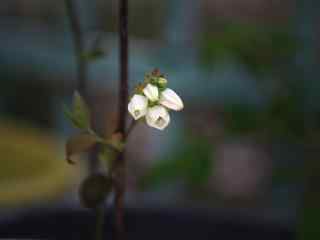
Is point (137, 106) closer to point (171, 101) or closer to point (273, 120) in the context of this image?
point (171, 101)

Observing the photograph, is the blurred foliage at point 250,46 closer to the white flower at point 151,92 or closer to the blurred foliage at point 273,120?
the blurred foliage at point 273,120

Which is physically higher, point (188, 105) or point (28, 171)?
point (188, 105)

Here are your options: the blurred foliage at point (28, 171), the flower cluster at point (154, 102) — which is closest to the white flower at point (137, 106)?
the flower cluster at point (154, 102)

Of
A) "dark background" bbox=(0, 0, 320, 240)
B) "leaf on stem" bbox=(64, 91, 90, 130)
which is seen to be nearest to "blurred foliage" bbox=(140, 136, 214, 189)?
"dark background" bbox=(0, 0, 320, 240)

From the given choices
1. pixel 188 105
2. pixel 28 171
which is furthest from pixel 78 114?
pixel 188 105

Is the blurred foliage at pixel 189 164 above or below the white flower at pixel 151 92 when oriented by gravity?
below

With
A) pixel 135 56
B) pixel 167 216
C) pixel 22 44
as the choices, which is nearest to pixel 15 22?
pixel 22 44
